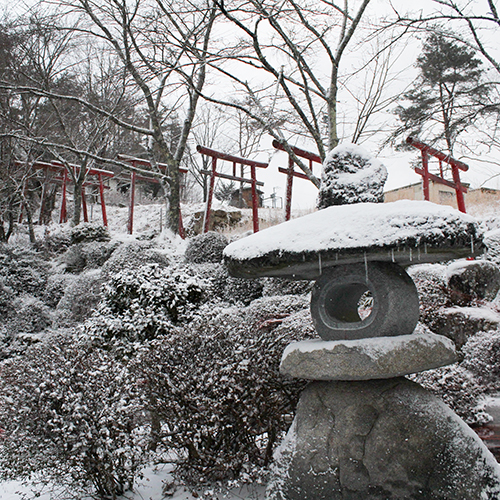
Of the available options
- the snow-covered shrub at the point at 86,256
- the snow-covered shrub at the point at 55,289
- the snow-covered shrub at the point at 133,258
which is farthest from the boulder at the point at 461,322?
the snow-covered shrub at the point at 86,256

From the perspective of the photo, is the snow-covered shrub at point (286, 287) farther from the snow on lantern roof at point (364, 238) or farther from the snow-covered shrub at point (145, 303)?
the snow on lantern roof at point (364, 238)

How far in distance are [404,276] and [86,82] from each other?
15.5 metres

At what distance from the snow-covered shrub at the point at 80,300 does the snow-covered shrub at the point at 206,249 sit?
6.63 feet

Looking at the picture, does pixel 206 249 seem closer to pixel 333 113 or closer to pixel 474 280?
pixel 333 113

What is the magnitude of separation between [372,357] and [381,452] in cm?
57

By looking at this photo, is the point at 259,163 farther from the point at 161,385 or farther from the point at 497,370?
the point at 161,385

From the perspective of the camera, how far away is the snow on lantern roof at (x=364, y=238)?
248cm

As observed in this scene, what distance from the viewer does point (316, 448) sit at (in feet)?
8.87

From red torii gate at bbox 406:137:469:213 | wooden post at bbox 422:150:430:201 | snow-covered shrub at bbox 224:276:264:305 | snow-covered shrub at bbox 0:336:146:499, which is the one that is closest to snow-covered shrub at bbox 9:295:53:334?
snow-covered shrub at bbox 224:276:264:305

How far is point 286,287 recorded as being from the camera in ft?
24.1

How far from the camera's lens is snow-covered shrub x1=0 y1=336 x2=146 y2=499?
322cm

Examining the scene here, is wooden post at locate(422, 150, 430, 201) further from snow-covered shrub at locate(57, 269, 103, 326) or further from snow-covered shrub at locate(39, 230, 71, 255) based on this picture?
snow-covered shrub at locate(39, 230, 71, 255)

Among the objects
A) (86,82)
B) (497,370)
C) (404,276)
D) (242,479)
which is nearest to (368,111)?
(497,370)

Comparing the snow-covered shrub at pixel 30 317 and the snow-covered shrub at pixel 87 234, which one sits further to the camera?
the snow-covered shrub at pixel 87 234
